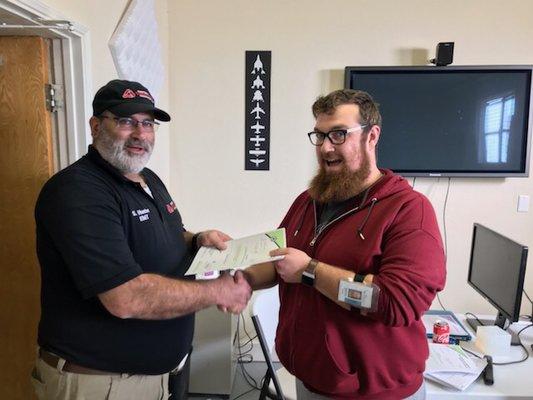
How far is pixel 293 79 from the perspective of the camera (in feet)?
8.93

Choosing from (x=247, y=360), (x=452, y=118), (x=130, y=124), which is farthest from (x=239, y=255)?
(x=452, y=118)

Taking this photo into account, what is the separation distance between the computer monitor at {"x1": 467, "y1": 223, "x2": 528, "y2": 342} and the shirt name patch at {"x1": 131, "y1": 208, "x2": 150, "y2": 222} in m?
1.55

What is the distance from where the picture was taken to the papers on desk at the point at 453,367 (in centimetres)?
149

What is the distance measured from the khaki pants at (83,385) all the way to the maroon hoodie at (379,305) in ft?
1.73

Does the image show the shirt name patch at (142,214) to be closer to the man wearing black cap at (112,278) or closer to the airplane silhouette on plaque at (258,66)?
the man wearing black cap at (112,278)

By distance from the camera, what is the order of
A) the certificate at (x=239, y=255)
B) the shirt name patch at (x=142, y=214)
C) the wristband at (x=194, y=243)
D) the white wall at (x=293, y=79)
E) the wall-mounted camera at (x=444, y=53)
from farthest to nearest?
1. the white wall at (x=293, y=79)
2. the wall-mounted camera at (x=444, y=53)
3. the wristband at (x=194, y=243)
4. the shirt name patch at (x=142, y=214)
5. the certificate at (x=239, y=255)

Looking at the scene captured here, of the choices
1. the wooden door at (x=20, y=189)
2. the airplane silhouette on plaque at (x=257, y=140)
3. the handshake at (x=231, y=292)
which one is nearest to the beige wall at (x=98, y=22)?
the wooden door at (x=20, y=189)

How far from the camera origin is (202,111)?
2789mm

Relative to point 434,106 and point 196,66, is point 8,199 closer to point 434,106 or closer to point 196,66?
point 196,66

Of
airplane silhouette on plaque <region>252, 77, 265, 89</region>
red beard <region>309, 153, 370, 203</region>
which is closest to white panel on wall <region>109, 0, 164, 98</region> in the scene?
airplane silhouette on plaque <region>252, 77, 265, 89</region>

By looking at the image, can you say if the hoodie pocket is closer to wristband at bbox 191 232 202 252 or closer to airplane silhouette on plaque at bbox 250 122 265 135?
wristband at bbox 191 232 202 252

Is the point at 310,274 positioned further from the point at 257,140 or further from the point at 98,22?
the point at 257,140

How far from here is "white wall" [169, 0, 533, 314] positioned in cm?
262

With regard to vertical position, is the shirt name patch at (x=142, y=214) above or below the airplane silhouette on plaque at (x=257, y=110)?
below
